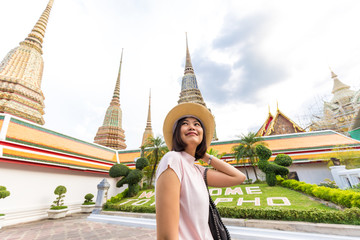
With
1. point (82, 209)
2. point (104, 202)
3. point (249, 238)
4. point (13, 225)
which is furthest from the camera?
point (82, 209)

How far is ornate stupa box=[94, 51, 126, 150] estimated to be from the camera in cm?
1950

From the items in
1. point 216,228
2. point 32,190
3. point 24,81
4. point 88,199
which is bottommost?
point 88,199

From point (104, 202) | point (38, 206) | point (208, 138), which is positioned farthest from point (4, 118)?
point (208, 138)

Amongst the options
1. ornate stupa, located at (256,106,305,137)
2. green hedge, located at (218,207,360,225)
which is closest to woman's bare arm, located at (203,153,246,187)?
green hedge, located at (218,207,360,225)

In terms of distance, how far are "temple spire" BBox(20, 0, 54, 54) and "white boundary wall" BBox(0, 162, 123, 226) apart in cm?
1235

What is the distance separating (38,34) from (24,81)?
22.2 ft

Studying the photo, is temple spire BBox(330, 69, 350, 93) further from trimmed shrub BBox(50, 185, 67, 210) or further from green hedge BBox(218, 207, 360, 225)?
trimmed shrub BBox(50, 185, 67, 210)

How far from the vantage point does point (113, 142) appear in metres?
19.6

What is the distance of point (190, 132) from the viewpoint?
1391mm

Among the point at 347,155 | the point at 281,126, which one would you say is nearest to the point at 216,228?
the point at 347,155

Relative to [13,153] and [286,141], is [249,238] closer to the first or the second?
[13,153]

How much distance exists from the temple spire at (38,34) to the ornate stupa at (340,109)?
3464 centimetres

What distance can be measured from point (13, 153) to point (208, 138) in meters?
9.07

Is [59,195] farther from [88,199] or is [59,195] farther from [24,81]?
[24,81]
